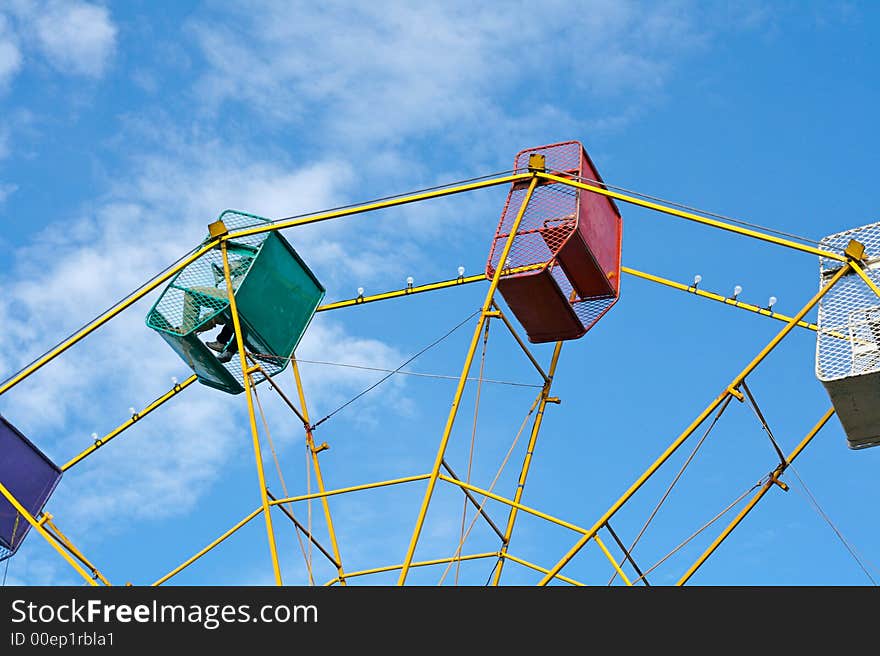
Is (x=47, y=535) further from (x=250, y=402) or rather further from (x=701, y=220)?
(x=701, y=220)

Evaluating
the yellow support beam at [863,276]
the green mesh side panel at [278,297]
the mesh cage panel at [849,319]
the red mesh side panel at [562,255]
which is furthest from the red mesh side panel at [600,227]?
the green mesh side panel at [278,297]

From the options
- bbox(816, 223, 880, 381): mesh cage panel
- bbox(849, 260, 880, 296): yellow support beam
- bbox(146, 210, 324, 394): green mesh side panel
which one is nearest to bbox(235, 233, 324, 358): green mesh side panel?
bbox(146, 210, 324, 394): green mesh side panel

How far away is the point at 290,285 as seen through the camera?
2555 centimetres

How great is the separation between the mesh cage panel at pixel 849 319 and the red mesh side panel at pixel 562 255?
407 cm

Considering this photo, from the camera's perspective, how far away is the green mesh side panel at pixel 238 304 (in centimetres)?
2422

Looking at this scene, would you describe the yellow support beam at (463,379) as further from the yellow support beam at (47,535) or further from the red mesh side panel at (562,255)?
the yellow support beam at (47,535)

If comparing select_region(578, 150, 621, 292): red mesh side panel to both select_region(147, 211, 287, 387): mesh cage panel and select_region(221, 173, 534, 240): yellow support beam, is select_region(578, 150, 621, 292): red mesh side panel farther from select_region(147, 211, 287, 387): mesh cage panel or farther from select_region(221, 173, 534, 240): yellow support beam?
select_region(147, 211, 287, 387): mesh cage panel

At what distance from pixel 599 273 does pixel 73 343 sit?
32.1 ft

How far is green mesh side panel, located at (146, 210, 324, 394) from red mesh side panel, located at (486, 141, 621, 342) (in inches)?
176

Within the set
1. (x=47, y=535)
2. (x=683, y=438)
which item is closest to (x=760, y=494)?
(x=683, y=438)

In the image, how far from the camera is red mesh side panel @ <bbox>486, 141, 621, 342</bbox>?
74.8ft

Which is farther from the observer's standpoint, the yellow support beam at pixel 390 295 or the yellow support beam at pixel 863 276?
the yellow support beam at pixel 390 295
